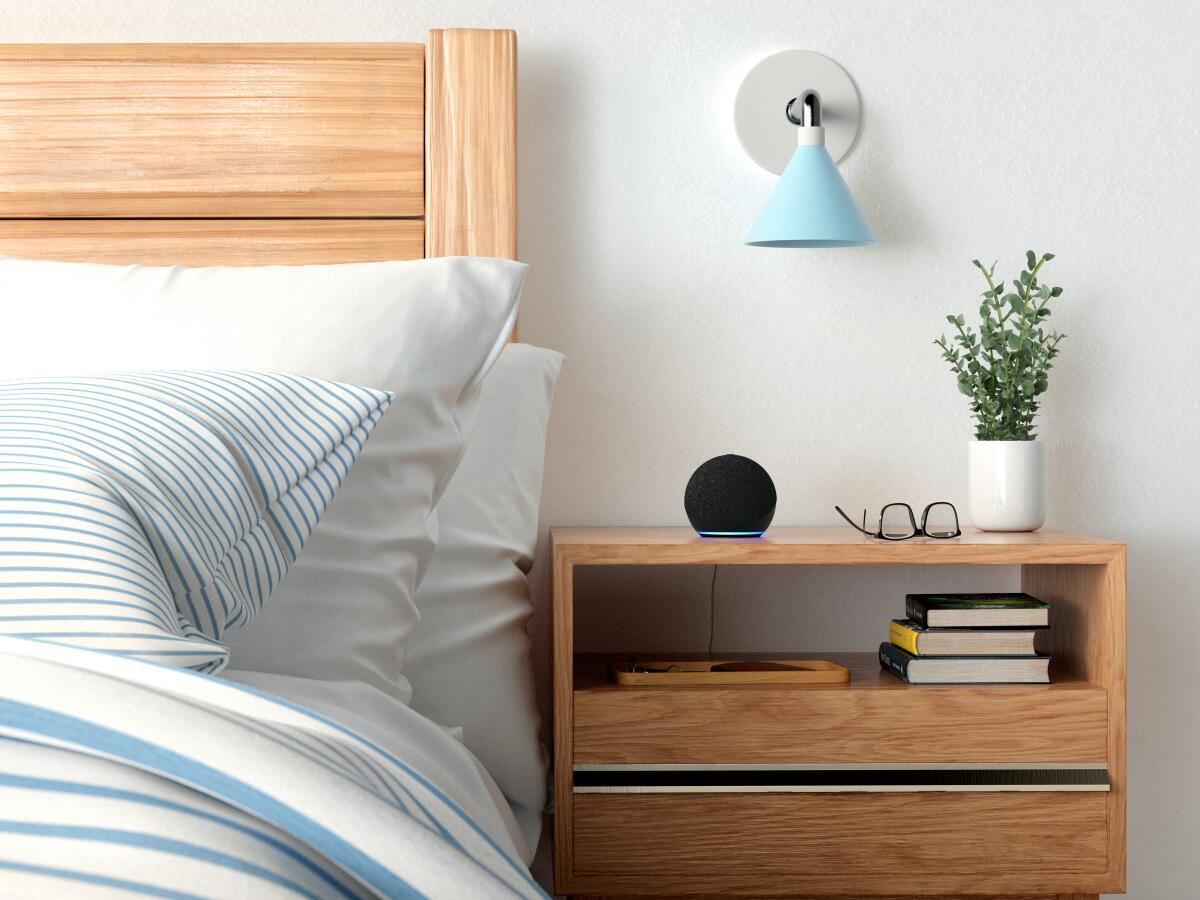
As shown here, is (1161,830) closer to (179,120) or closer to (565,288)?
(565,288)

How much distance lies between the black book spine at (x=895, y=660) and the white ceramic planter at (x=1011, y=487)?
22 cm

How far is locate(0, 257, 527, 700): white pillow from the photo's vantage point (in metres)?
1.02

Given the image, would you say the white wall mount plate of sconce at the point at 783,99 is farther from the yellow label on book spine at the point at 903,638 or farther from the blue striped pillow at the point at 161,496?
the blue striped pillow at the point at 161,496

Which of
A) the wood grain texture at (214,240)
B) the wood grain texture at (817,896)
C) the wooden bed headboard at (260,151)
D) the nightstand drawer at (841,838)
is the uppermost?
the wooden bed headboard at (260,151)

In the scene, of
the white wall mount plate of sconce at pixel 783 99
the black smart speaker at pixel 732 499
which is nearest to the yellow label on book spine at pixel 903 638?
the black smart speaker at pixel 732 499

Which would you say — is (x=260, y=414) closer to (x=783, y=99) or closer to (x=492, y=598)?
(x=492, y=598)

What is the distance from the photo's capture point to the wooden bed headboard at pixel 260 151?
1601mm

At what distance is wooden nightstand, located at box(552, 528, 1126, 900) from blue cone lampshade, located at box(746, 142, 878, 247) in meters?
0.50

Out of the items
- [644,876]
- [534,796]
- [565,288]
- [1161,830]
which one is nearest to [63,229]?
[565,288]

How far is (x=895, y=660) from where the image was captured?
1.45 metres

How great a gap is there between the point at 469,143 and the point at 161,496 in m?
0.98

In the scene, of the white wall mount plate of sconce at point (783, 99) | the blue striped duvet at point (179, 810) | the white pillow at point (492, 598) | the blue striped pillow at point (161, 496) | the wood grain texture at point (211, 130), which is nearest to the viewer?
the blue striped duvet at point (179, 810)

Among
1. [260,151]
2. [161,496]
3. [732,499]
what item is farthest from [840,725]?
[260,151]

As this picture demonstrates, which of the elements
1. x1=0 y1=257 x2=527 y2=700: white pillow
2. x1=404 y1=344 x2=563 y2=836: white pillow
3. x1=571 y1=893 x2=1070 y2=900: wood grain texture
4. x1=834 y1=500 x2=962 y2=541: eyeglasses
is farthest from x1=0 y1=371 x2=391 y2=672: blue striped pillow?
x1=834 y1=500 x2=962 y2=541: eyeglasses
